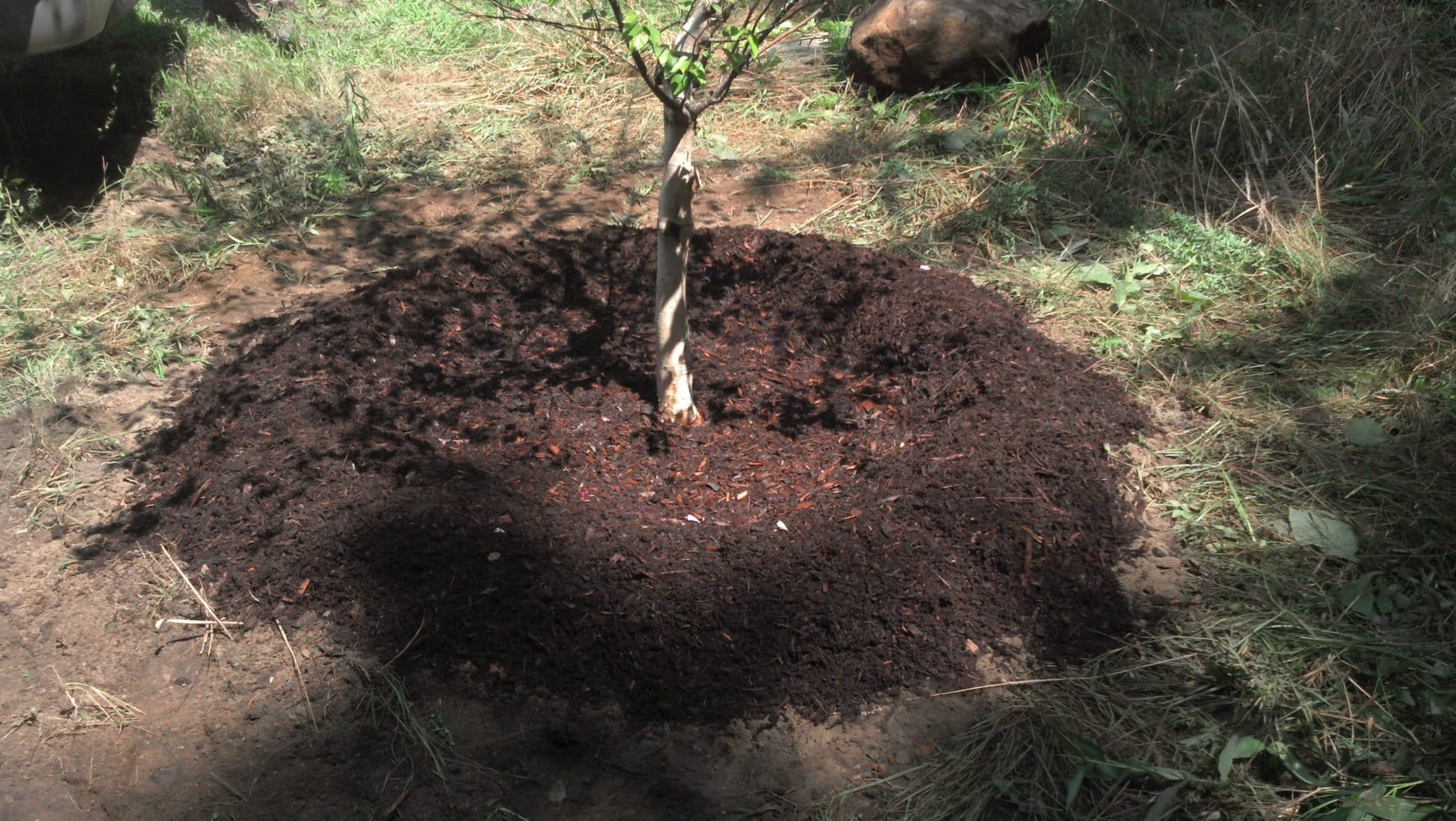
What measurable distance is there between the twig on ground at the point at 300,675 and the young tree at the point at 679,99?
1.37 m

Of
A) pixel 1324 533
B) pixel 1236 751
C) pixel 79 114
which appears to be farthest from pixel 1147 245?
pixel 79 114

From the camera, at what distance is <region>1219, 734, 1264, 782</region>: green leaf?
235 centimetres

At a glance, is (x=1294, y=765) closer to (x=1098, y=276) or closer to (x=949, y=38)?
(x=1098, y=276)

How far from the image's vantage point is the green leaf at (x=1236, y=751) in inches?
92.4

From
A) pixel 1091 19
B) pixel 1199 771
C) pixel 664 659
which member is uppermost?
pixel 1091 19

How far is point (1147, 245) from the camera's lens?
458 cm

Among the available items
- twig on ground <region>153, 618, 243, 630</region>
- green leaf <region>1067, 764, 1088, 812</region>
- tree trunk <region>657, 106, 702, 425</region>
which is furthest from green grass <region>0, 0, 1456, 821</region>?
tree trunk <region>657, 106, 702, 425</region>

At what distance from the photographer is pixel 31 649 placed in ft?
9.21

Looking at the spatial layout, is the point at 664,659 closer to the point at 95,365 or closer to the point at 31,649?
the point at 31,649

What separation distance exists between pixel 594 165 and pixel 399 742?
12.7ft

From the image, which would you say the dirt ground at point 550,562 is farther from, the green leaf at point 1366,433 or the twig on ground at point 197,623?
the green leaf at point 1366,433

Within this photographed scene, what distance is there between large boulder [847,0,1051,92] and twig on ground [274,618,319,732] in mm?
4750

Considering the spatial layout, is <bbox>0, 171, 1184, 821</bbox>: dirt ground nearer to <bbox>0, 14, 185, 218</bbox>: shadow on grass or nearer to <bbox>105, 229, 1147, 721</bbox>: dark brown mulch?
<bbox>105, 229, 1147, 721</bbox>: dark brown mulch

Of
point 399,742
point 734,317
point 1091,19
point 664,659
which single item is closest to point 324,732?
point 399,742
